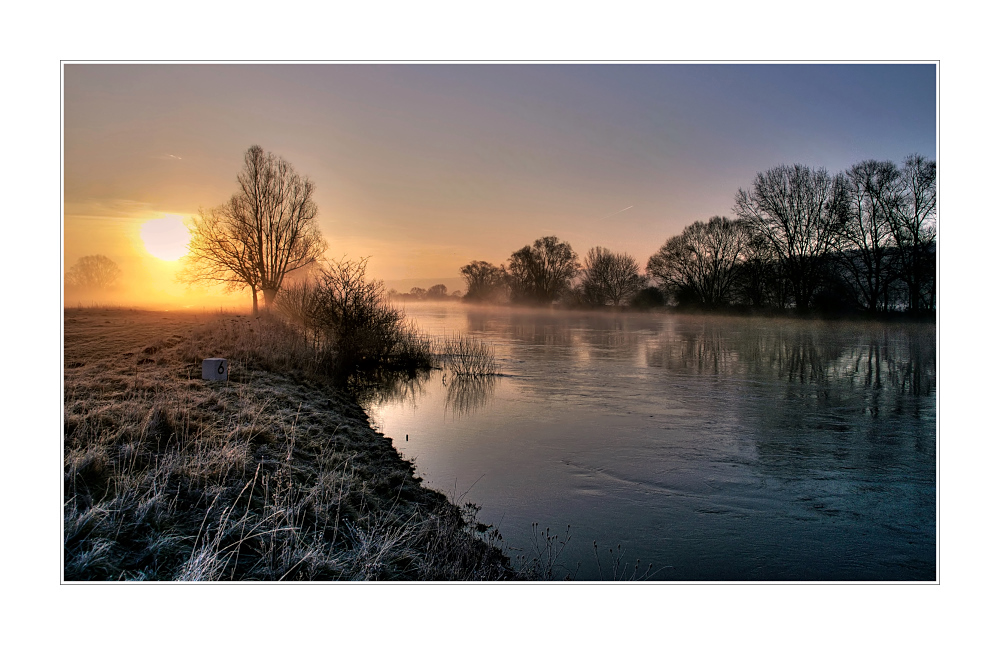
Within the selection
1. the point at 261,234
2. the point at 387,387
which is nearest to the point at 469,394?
the point at 387,387

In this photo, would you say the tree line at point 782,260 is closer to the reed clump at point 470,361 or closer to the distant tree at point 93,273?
the reed clump at point 470,361

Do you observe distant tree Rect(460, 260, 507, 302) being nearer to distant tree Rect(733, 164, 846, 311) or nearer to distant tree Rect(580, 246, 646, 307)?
distant tree Rect(580, 246, 646, 307)

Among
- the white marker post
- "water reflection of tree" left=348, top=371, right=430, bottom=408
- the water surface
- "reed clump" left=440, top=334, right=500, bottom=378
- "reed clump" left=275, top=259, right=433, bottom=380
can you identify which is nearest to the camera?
the water surface

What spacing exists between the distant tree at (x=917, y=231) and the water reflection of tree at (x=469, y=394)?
751 cm

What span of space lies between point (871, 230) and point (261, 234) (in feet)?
53.1

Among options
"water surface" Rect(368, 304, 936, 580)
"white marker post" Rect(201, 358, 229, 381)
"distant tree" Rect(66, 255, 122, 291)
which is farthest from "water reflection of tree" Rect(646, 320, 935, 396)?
"distant tree" Rect(66, 255, 122, 291)

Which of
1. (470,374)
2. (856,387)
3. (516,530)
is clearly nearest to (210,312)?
(470,374)

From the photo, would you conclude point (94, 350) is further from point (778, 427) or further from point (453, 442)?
point (778, 427)

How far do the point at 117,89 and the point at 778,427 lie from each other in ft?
30.6

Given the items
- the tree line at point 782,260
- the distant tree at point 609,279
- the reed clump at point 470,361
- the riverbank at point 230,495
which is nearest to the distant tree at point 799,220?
the tree line at point 782,260

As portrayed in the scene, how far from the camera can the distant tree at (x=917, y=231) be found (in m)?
8.54

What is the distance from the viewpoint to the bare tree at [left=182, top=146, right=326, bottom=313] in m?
13.2

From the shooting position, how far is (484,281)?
61.1 feet

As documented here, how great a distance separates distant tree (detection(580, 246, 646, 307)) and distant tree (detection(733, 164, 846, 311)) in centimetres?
508
